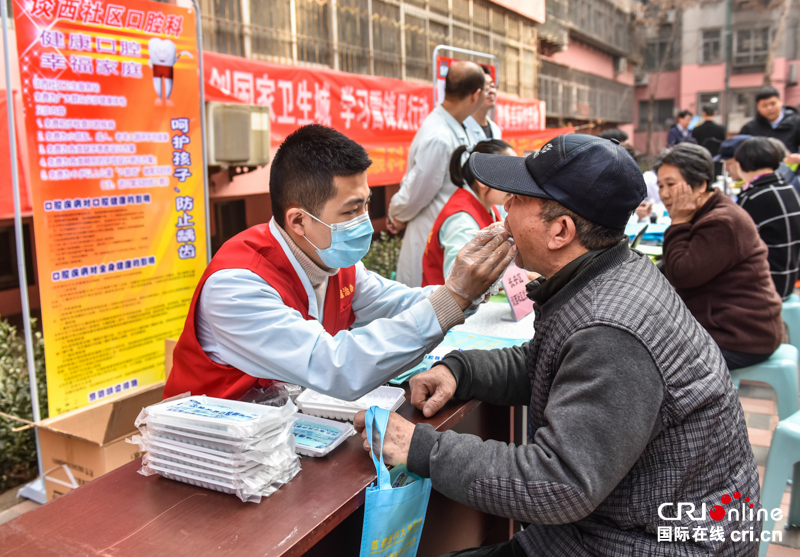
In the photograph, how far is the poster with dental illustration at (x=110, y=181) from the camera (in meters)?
2.65

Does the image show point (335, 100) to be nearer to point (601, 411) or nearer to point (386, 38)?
point (386, 38)

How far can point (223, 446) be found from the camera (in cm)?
126

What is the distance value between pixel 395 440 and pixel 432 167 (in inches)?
96.5

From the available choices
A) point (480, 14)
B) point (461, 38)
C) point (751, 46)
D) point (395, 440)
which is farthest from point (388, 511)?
point (751, 46)

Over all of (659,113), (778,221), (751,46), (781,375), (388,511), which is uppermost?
(751,46)

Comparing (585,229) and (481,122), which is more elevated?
(481,122)

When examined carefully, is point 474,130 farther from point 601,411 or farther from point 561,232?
point 601,411

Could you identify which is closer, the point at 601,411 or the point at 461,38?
the point at 601,411

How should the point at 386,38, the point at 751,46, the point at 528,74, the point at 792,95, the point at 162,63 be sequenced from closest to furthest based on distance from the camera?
the point at 162,63 → the point at 386,38 → the point at 528,74 → the point at 792,95 → the point at 751,46

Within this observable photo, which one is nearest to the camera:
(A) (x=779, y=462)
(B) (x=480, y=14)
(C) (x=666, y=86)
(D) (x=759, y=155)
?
(A) (x=779, y=462)

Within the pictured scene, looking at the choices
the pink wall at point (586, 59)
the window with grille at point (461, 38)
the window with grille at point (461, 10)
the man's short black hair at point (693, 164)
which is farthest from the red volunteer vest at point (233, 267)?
the pink wall at point (586, 59)

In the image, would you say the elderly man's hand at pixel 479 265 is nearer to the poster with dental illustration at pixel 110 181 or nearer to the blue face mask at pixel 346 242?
the blue face mask at pixel 346 242

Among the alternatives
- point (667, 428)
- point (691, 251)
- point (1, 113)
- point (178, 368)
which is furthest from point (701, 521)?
point (1, 113)

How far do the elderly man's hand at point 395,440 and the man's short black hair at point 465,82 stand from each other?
8.98 ft
